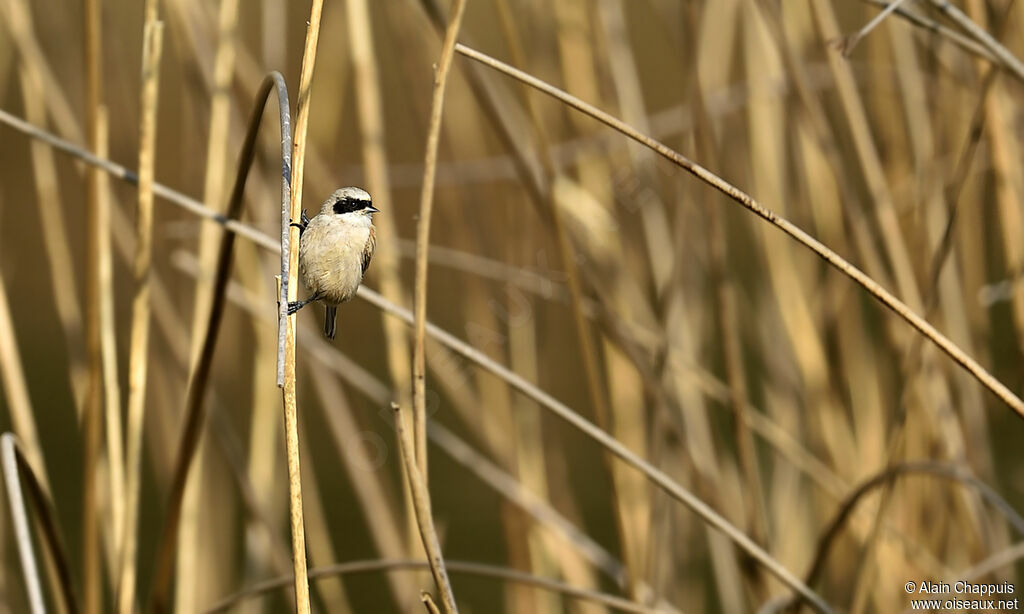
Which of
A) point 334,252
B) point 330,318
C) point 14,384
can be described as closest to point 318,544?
point 14,384

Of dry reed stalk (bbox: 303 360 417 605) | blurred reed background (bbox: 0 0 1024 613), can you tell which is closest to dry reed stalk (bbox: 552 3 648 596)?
blurred reed background (bbox: 0 0 1024 613)

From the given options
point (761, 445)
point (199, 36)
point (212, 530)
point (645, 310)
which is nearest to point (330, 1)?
point (199, 36)

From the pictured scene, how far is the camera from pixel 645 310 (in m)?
1.60

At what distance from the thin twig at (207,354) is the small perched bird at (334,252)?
7cm

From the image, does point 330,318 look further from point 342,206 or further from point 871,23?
point 871,23

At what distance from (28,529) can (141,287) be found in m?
0.24

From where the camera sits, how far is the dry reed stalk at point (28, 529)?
833mm

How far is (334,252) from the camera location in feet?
2.44

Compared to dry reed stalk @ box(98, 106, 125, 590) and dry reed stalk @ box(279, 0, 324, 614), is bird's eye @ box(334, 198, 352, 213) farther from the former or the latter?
dry reed stalk @ box(98, 106, 125, 590)

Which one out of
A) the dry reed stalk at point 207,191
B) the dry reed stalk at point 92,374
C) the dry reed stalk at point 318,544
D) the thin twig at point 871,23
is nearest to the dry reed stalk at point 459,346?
the dry reed stalk at point 92,374

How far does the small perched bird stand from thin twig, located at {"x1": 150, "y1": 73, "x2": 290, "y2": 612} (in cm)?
7

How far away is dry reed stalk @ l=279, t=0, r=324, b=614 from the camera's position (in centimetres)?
58

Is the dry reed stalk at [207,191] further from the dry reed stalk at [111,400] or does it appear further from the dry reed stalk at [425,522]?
the dry reed stalk at [425,522]

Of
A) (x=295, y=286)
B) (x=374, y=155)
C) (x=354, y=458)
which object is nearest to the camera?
(x=295, y=286)
